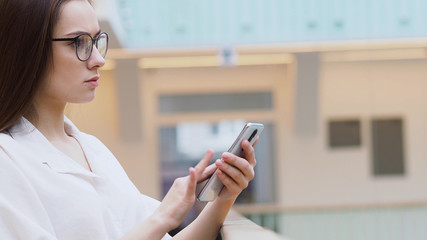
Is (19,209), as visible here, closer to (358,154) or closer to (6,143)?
(6,143)

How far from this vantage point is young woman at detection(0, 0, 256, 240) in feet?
4.75

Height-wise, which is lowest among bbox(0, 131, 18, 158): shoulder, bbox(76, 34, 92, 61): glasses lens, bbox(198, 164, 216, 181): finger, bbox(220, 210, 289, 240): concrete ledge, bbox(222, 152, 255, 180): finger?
bbox(220, 210, 289, 240): concrete ledge

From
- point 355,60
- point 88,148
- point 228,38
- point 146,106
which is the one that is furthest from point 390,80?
point 88,148

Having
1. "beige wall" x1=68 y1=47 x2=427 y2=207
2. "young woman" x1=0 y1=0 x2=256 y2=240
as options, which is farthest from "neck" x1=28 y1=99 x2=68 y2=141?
"beige wall" x1=68 y1=47 x2=427 y2=207

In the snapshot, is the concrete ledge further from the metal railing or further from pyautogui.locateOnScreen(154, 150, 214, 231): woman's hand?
the metal railing

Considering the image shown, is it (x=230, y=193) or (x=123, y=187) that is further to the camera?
(x=123, y=187)

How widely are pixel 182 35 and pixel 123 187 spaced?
7.15 meters

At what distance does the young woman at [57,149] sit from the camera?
145 cm

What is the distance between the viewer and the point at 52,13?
153 cm

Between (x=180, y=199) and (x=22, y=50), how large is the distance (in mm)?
453

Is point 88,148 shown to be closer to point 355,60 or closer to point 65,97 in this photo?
point 65,97

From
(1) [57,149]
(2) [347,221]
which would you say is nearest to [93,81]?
(1) [57,149]

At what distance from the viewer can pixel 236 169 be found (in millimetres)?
1505

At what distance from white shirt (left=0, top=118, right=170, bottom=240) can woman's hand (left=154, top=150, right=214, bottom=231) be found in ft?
0.41
